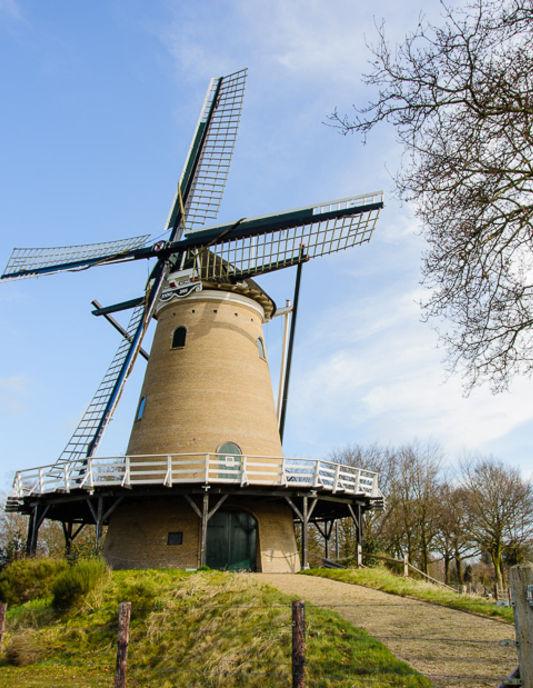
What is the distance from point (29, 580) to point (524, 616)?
46.3 feet

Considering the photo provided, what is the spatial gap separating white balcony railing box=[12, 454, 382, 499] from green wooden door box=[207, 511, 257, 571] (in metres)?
1.36

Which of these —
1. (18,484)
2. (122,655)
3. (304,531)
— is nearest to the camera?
(122,655)

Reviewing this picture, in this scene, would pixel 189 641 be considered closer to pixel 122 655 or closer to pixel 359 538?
pixel 122 655

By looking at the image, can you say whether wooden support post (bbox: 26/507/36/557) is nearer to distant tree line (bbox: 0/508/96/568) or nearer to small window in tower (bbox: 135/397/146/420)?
small window in tower (bbox: 135/397/146/420)

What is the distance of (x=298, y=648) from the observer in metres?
8.20

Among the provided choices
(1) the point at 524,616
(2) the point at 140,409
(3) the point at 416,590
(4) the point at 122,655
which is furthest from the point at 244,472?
(1) the point at 524,616

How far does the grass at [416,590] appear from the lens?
41.5 feet

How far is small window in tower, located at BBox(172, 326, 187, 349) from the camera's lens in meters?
22.8

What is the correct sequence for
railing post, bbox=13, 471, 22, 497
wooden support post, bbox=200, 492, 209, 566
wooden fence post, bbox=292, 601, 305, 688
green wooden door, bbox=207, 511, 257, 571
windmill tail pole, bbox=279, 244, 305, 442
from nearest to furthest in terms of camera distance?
wooden fence post, bbox=292, 601, 305, 688 → wooden support post, bbox=200, 492, 209, 566 → green wooden door, bbox=207, 511, 257, 571 → railing post, bbox=13, 471, 22, 497 → windmill tail pole, bbox=279, 244, 305, 442

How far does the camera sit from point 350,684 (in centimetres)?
837

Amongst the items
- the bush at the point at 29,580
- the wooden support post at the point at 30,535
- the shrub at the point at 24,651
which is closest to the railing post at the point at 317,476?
the bush at the point at 29,580

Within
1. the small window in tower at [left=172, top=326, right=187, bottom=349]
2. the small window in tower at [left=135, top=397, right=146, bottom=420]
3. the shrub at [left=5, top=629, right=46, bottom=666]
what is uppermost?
the small window in tower at [left=172, top=326, right=187, bottom=349]

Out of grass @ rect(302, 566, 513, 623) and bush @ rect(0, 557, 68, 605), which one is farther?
bush @ rect(0, 557, 68, 605)

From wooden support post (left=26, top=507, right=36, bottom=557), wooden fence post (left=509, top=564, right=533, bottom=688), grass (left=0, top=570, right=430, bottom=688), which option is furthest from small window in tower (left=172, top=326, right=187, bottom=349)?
wooden fence post (left=509, top=564, right=533, bottom=688)
